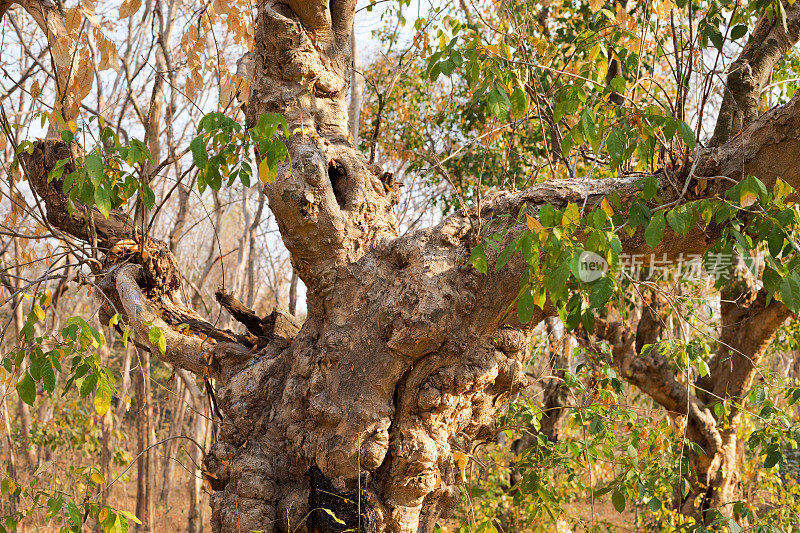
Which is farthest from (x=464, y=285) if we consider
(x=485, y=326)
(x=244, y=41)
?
(x=244, y=41)

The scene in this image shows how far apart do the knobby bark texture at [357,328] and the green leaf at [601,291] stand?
75 centimetres

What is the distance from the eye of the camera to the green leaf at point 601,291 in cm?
145

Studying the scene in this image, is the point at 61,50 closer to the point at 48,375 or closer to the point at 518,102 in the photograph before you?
the point at 48,375

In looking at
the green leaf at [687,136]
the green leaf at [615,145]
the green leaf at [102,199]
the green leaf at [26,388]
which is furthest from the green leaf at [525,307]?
Answer: the green leaf at [26,388]

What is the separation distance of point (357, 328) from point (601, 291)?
115 centimetres

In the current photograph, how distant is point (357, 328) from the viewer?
2.42m

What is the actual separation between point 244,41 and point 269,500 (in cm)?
212

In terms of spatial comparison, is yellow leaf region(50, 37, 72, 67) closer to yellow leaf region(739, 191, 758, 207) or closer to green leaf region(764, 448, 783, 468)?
yellow leaf region(739, 191, 758, 207)

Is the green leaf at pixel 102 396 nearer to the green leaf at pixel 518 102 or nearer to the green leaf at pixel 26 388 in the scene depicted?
the green leaf at pixel 26 388

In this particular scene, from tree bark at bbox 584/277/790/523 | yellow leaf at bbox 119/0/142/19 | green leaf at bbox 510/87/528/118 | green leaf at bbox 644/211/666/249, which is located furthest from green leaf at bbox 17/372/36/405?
tree bark at bbox 584/277/790/523

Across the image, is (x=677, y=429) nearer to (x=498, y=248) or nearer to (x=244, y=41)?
(x=498, y=248)

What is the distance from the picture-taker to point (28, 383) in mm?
1883

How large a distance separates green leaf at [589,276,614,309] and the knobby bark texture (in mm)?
752

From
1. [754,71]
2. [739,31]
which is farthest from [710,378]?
[739,31]
